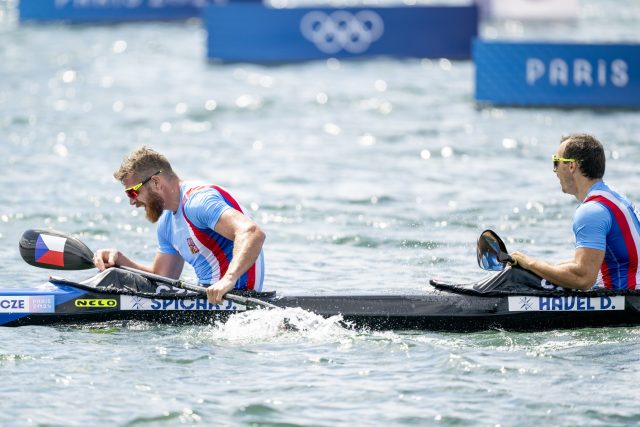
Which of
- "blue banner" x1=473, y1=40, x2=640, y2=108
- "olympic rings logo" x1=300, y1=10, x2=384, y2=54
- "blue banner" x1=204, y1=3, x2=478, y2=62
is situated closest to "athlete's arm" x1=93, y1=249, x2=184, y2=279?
"blue banner" x1=473, y1=40, x2=640, y2=108

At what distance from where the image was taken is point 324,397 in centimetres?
721

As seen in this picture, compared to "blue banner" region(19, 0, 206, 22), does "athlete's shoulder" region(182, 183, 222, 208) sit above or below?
below

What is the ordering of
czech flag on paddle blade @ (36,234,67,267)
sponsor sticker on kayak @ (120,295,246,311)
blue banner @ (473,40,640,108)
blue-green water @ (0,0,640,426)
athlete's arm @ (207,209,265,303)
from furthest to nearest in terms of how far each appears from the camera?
blue banner @ (473,40,640,108)
czech flag on paddle blade @ (36,234,67,267)
sponsor sticker on kayak @ (120,295,246,311)
athlete's arm @ (207,209,265,303)
blue-green water @ (0,0,640,426)

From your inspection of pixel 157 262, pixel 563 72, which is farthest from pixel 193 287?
pixel 563 72

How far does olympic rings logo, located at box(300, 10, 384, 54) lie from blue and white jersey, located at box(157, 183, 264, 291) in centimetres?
1466

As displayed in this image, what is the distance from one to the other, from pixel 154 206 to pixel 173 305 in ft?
2.20

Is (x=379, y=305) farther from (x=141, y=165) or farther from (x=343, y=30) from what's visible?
(x=343, y=30)

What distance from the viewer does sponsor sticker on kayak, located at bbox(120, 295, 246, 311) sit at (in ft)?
27.2

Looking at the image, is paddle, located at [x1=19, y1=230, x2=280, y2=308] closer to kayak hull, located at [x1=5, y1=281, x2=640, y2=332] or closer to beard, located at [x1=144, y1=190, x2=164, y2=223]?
kayak hull, located at [x1=5, y1=281, x2=640, y2=332]

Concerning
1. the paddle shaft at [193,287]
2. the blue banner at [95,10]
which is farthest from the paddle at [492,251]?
the blue banner at [95,10]

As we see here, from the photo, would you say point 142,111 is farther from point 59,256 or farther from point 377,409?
point 377,409

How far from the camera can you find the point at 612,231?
7.95 m

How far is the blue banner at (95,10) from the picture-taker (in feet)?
91.4

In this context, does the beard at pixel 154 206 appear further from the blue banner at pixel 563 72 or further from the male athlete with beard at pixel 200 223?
the blue banner at pixel 563 72
